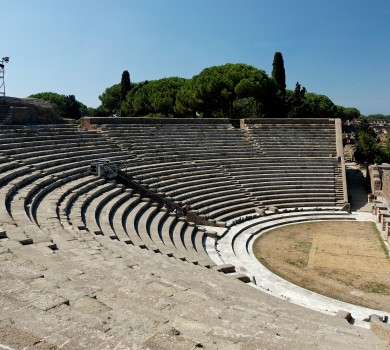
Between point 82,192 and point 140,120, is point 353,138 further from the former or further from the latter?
point 82,192

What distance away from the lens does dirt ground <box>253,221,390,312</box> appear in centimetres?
1210

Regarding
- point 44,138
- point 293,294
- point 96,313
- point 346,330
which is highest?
point 44,138

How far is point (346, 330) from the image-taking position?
5.30 m

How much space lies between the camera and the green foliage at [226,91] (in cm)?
3506

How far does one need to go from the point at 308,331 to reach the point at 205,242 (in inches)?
444

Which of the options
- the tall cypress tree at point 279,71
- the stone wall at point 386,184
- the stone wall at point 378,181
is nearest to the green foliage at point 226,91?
the tall cypress tree at point 279,71

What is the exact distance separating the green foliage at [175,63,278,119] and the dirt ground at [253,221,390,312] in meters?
18.6

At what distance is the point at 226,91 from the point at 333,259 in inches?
917

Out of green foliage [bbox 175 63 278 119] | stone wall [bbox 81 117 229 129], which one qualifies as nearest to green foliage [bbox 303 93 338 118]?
green foliage [bbox 175 63 278 119]

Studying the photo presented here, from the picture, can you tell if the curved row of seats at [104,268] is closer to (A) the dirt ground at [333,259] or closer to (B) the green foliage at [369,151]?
(A) the dirt ground at [333,259]

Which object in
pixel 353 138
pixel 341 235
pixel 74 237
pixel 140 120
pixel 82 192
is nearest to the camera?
pixel 74 237

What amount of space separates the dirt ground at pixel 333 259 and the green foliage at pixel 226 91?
61.1ft

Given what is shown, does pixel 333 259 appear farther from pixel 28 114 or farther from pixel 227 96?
pixel 227 96

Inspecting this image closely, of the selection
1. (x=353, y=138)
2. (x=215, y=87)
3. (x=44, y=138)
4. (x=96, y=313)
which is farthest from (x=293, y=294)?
(x=353, y=138)
